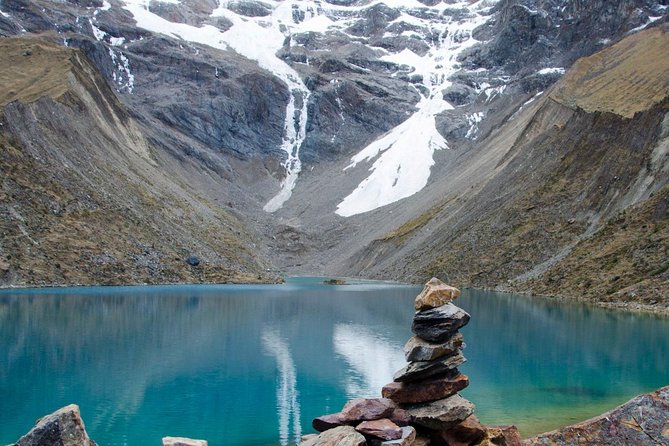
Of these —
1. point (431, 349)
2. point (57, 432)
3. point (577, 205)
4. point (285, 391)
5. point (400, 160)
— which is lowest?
point (285, 391)

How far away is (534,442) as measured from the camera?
9.92 m

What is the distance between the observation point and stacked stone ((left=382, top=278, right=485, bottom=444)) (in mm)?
14539

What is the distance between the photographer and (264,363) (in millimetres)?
29844

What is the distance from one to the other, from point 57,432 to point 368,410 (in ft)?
21.9

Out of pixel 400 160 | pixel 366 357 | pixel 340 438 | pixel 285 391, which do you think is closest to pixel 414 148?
pixel 400 160

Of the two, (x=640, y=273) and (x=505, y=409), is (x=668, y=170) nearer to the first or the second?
(x=640, y=273)

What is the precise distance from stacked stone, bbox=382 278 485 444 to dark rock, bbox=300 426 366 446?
2203 millimetres

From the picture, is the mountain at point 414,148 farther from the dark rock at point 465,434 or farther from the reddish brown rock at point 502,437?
the reddish brown rock at point 502,437

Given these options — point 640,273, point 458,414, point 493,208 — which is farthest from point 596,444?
point 493,208

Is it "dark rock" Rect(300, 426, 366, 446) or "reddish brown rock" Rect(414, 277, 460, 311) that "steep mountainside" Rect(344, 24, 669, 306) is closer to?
"reddish brown rock" Rect(414, 277, 460, 311)

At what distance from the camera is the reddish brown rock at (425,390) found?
1530cm

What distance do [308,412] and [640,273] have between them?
38.0 meters

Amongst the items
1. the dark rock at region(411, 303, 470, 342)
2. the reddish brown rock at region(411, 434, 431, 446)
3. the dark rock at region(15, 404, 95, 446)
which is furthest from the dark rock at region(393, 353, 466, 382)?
the dark rock at region(15, 404, 95, 446)

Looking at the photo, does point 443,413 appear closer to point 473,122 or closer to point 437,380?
point 437,380
